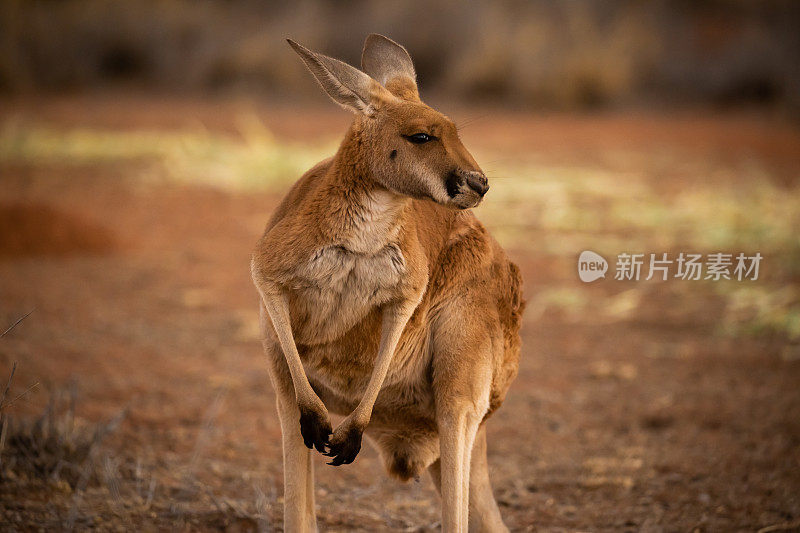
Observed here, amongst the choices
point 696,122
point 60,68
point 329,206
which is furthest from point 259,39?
point 329,206

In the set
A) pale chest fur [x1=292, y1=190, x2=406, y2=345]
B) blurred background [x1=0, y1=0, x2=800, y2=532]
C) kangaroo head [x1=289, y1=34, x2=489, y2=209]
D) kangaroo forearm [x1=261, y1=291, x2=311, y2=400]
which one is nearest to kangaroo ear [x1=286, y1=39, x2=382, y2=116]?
kangaroo head [x1=289, y1=34, x2=489, y2=209]

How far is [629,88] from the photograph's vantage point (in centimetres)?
1820

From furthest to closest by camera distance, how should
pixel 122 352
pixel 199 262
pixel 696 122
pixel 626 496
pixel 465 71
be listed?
pixel 465 71
pixel 696 122
pixel 199 262
pixel 122 352
pixel 626 496

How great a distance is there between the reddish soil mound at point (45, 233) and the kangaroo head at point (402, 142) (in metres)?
6.24

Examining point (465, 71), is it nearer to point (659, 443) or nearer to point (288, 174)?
point (288, 174)

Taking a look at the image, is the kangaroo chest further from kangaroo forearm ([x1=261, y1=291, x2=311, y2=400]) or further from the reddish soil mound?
the reddish soil mound

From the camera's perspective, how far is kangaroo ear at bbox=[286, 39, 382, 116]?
262 cm

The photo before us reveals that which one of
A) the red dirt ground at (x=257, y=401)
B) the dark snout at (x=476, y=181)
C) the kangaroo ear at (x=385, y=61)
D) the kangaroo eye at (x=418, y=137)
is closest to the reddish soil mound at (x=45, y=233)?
the red dirt ground at (x=257, y=401)

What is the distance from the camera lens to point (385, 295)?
2684 mm

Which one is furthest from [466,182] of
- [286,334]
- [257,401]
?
[257,401]

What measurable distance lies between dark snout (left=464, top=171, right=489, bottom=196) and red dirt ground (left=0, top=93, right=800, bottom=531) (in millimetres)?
1406

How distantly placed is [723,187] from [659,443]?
21.7 feet

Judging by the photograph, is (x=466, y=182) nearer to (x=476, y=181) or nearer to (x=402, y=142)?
(x=476, y=181)

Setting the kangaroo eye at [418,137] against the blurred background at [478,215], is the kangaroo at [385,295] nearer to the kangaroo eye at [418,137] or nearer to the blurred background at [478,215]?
the kangaroo eye at [418,137]
